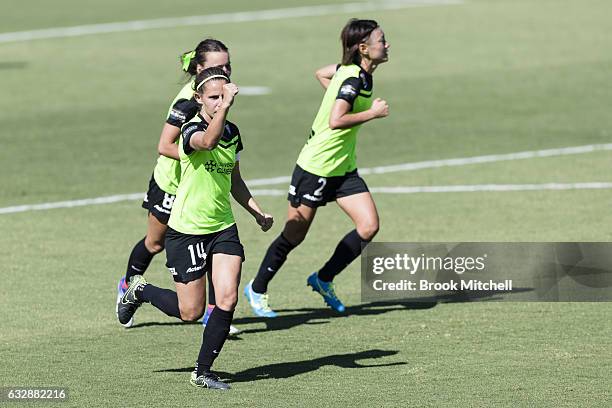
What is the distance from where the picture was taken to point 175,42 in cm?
3092

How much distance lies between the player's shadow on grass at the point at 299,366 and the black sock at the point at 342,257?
1729 mm

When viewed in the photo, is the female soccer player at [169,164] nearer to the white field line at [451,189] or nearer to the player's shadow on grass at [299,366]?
the player's shadow on grass at [299,366]

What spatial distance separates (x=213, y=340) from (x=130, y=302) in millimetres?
1646

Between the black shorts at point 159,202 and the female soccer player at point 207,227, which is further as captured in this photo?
the black shorts at point 159,202

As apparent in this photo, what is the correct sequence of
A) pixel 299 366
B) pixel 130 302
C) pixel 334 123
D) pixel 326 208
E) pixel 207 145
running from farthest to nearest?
pixel 326 208, pixel 334 123, pixel 130 302, pixel 299 366, pixel 207 145

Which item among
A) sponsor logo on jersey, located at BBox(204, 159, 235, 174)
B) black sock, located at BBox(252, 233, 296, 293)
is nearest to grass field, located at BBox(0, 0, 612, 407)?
black sock, located at BBox(252, 233, 296, 293)

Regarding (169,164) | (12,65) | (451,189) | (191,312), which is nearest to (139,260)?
(169,164)

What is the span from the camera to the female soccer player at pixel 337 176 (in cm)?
1274

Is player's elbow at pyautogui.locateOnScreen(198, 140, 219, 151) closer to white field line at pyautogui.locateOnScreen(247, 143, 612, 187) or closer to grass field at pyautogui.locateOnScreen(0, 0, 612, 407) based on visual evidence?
grass field at pyautogui.locateOnScreen(0, 0, 612, 407)

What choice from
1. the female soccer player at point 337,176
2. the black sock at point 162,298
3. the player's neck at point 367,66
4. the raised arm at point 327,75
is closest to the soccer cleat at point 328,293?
the female soccer player at point 337,176

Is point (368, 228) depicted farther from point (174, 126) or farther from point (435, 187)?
point (435, 187)

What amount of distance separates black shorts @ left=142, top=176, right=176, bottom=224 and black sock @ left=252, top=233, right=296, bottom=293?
1.16 metres

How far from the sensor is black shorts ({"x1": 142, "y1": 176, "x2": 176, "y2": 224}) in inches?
484

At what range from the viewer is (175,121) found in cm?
1141
